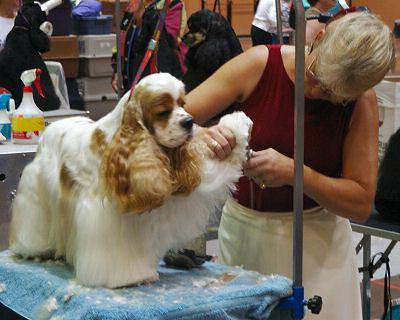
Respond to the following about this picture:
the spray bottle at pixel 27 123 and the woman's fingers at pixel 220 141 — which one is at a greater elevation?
the woman's fingers at pixel 220 141

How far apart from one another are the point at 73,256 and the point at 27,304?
10 centimetres

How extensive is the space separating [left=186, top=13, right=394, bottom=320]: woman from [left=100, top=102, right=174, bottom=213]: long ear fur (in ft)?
1.16

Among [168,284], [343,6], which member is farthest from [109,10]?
[168,284]

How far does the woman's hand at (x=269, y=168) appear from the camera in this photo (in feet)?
4.44

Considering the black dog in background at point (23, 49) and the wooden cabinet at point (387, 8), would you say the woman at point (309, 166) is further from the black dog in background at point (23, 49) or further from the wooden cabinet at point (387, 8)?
the wooden cabinet at point (387, 8)

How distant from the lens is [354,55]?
1388mm

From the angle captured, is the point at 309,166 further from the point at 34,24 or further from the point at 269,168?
the point at 34,24

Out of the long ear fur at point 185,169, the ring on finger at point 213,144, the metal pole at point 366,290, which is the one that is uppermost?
the ring on finger at point 213,144

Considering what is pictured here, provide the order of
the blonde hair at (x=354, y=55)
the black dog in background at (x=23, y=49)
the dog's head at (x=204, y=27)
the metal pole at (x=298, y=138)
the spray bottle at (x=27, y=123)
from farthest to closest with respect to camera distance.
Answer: the dog's head at (x=204, y=27), the black dog in background at (x=23, y=49), the spray bottle at (x=27, y=123), the blonde hair at (x=354, y=55), the metal pole at (x=298, y=138)

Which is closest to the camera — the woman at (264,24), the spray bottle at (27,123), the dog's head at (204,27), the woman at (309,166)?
the woman at (309,166)

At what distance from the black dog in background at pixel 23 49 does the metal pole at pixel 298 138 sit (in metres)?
2.35

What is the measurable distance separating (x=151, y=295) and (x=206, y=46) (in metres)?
2.98

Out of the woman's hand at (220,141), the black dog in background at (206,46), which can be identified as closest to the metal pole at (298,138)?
the woman's hand at (220,141)

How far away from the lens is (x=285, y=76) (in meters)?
1.54
